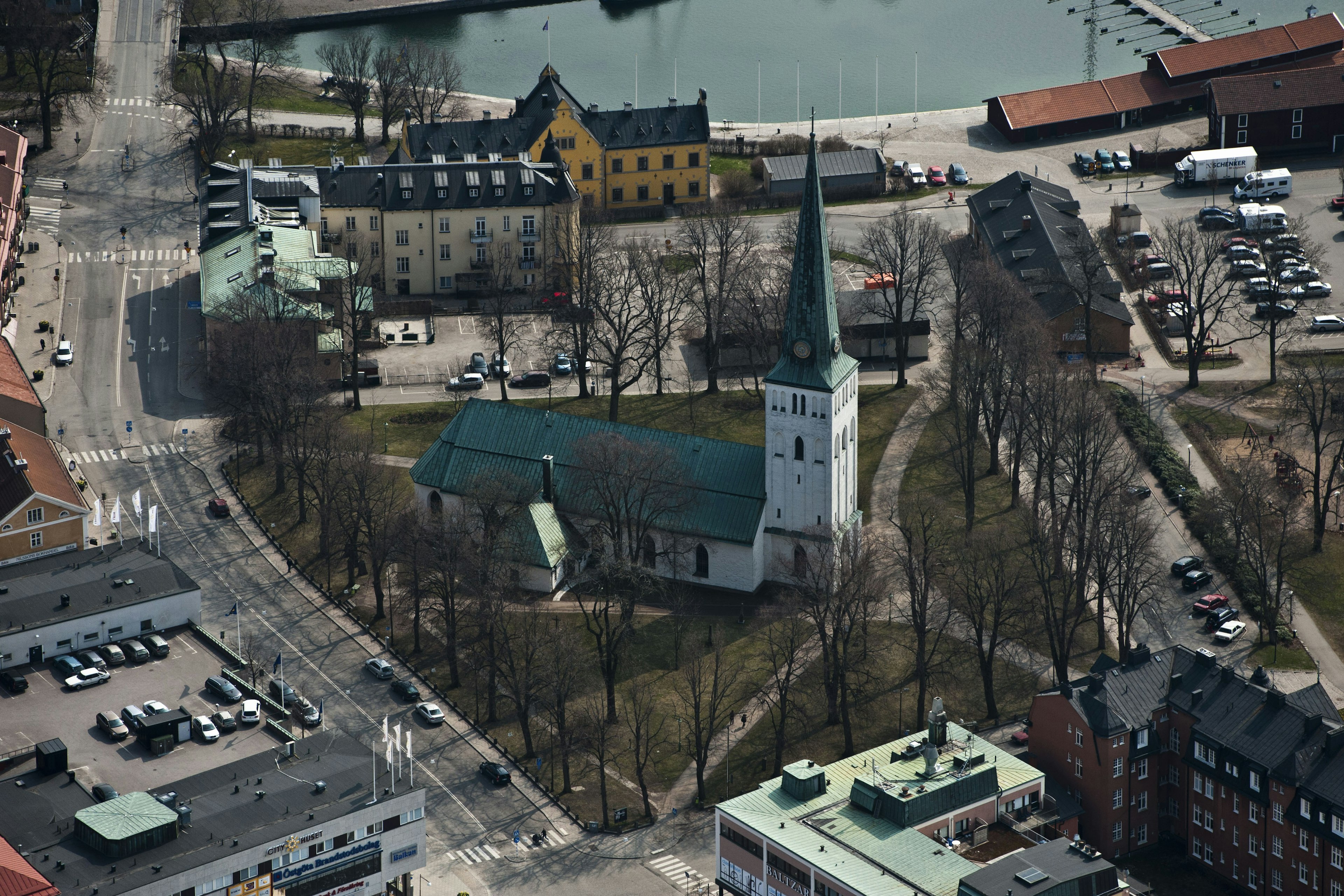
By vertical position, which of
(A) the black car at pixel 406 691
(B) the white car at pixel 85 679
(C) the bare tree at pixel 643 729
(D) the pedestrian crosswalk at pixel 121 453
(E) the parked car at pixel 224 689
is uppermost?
(D) the pedestrian crosswalk at pixel 121 453

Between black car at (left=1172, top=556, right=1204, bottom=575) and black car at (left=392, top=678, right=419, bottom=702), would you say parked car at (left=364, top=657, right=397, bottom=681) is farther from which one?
black car at (left=1172, top=556, right=1204, bottom=575)

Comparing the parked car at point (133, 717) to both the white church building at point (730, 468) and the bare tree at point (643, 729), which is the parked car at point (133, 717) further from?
the white church building at point (730, 468)

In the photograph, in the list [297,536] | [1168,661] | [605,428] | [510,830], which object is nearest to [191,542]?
[297,536]

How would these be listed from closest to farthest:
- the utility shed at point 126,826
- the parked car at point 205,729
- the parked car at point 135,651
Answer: the utility shed at point 126,826, the parked car at point 205,729, the parked car at point 135,651

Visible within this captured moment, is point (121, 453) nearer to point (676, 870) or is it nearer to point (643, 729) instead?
point (643, 729)

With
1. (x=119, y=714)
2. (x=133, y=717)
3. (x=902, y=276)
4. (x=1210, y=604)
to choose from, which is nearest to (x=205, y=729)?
(x=133, y=717)

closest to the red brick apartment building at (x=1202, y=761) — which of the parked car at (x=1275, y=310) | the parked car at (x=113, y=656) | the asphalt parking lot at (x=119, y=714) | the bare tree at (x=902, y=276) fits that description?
the asphalt parking lot at (x=119, y=714)

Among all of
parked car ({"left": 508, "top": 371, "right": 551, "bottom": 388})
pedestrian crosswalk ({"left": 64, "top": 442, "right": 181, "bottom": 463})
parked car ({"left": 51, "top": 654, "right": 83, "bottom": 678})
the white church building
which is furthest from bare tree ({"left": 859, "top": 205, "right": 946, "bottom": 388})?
parked car ({"left": 51, "top": 654, "right": 83, "bottom": 678})
